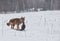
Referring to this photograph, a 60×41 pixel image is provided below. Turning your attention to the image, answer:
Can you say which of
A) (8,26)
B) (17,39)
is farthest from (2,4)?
(17,39)

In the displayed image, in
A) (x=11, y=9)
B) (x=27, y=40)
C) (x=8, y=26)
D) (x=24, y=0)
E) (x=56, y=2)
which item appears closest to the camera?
(x=27, y=40)

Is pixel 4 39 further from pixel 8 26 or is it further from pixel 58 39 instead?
pixel 8 26

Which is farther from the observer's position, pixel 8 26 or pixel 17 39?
pixel 8 26

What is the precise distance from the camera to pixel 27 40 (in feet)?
12.6

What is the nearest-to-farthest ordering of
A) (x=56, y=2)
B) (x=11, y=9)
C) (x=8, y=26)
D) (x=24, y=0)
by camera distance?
(x=8, y=26) → (x=11, y=9) → (x=24, y=0) → (x=56, y=2)

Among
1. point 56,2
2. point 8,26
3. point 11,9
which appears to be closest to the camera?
point 8,26

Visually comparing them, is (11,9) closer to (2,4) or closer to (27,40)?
(2,4)

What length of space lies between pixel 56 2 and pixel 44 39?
14238 millimetres

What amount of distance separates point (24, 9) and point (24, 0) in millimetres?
1267

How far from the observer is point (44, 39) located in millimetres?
3955

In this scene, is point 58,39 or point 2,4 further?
point 2,4

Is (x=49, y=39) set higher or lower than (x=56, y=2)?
lower

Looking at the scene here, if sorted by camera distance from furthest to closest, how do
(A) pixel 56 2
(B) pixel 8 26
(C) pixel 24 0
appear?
(A) pixel 56 2
(C) pixel 24 0
(B) pixel 8 26

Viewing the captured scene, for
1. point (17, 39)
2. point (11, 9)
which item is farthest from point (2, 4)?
point (17, 39)
